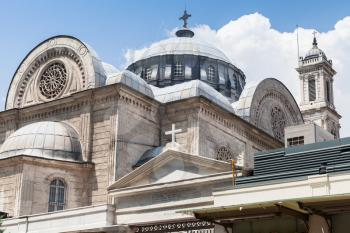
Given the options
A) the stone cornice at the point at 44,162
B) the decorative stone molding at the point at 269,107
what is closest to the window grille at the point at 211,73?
the decorative stone molding at the point at 269,107

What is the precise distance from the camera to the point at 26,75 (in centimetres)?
3566

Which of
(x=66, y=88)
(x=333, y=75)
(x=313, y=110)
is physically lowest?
(x=66, y=88)

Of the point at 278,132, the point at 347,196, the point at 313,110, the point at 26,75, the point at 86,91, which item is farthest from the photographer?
the point at 313,110

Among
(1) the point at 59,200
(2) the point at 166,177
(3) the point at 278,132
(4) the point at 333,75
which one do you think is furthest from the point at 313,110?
(2) the point at 166,177

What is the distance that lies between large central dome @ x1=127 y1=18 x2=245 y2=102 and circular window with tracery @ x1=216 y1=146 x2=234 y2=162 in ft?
30.3

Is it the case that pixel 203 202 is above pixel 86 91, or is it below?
below

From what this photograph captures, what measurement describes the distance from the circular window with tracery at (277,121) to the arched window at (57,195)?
A: 15.5 metres

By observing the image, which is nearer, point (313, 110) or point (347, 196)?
point (347, 196)

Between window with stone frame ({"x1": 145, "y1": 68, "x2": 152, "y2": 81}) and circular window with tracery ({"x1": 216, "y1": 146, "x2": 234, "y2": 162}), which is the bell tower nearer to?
window with stone frame ({"x1": 145, "y1": 68, "x2": 152, "y2": 81})

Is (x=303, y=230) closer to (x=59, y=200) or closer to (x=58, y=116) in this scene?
(x=59, y=200)

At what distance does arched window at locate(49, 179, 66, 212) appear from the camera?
2891 cm

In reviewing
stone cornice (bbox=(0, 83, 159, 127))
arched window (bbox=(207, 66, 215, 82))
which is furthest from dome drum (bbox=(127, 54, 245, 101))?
stone cornice (bbox=(0, 83, 159, 127))

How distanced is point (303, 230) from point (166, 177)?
16.6 ft

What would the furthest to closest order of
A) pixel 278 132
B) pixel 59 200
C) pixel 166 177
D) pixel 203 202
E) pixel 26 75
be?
pixel 278 132
pixel 26 75
pixel 59 200
pixel 166 177
pixel 203 202
